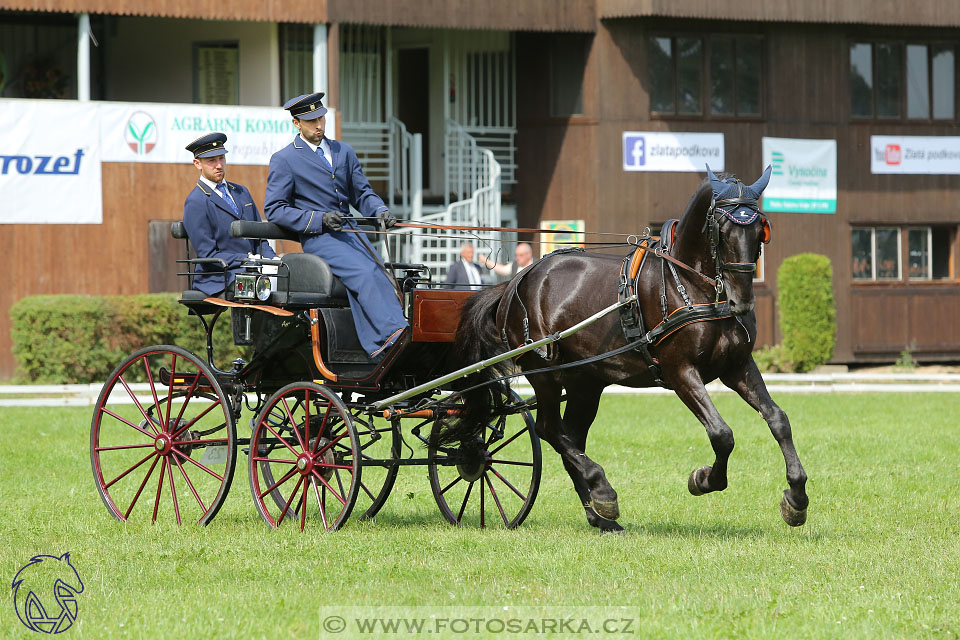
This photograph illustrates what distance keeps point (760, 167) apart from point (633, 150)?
2561mm

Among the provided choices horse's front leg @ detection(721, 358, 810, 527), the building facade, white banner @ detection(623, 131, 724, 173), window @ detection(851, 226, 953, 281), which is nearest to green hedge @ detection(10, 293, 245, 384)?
the building facade

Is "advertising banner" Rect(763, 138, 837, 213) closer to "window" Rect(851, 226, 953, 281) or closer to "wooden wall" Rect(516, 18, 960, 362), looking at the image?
"wooden wall" Rect(516, 18, 960, 362)

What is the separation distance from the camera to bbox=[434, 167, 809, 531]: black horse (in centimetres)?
758

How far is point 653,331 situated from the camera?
7.81 meters

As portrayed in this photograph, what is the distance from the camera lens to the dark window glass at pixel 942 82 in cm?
2572

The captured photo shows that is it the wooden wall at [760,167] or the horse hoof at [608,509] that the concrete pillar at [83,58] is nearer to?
the wooden wall at [760,167]

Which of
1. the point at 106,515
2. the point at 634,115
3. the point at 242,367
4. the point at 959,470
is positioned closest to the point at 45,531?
the point at 106,515

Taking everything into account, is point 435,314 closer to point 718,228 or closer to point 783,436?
point 718,228

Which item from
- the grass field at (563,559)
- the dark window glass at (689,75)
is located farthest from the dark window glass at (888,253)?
the grass field at (563,559)

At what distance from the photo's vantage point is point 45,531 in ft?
27.2

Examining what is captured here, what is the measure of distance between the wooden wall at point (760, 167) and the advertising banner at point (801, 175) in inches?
6.8

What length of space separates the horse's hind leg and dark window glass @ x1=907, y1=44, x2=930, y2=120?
18.9 metres

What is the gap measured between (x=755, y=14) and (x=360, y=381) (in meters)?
17.1

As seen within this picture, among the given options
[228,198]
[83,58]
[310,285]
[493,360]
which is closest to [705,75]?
[83,58]
